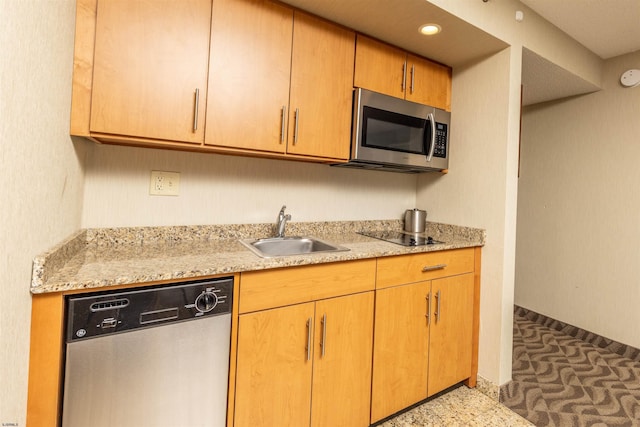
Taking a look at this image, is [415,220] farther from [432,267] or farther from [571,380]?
[571,380]

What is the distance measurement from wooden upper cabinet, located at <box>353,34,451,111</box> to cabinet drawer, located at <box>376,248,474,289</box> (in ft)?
3.09

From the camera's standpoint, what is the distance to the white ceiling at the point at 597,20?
1781mm

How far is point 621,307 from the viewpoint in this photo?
2.37 meters

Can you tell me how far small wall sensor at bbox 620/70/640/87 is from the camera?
2.26 meters

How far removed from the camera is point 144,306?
39.0 inches

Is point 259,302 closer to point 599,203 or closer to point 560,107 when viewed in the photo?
point 599,203

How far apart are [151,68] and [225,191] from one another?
0.67 meters

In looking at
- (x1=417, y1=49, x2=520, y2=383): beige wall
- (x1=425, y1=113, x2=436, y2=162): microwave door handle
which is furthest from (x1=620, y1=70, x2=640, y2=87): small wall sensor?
(x1=425, y1=113, x2=436, y2=162): microwave door handle

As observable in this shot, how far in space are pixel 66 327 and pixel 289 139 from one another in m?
1.09

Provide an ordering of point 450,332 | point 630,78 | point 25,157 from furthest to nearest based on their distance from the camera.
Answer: point 630,78, point 450,332, point 25,157

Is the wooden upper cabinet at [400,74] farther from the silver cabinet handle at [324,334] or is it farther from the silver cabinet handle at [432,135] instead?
the silver cabinet handle at [324,334]

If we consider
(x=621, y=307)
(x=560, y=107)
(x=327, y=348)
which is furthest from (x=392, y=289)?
(x=560, y=107)

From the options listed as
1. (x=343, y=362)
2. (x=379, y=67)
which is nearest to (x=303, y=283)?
(x=343, y=362)

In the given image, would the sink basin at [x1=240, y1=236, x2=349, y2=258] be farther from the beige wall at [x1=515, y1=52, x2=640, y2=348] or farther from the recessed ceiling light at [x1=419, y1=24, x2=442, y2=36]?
the beige wall at [x1=515, y1=52, x2=640, y2=348]
